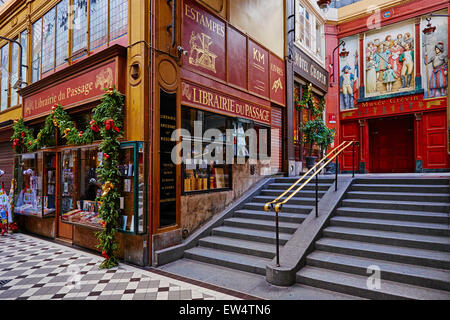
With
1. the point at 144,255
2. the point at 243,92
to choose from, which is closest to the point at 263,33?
the point at 243,92

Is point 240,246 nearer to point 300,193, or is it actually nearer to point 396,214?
point 300,193

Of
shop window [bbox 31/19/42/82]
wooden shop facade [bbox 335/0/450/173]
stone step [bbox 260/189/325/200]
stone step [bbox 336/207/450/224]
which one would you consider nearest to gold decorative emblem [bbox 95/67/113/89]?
shop window [bbox 31/19/42/82]

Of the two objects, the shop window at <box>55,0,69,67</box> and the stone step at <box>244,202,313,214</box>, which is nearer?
the stone step at <box>244,202,313,214</box>

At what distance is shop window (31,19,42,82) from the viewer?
802cm

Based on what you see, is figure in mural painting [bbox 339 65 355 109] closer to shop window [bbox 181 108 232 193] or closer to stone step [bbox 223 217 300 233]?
shop window [bbox 181 108 232 193]

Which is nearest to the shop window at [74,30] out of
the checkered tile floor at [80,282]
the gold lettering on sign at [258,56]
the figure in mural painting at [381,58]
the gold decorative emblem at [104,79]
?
the gold decorative emblem at [104,79]

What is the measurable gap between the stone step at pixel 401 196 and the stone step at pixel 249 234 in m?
1.96

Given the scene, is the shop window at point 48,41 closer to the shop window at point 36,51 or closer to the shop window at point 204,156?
the shop window at point 36,51

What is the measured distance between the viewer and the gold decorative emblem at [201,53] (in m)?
5.77

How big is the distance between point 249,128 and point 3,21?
397 inches

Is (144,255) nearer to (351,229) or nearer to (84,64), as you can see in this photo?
(351,229)

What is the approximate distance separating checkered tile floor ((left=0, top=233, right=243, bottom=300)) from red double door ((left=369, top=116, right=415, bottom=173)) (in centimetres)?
1218

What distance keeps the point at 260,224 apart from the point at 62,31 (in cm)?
705

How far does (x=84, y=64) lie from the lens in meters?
5.68
